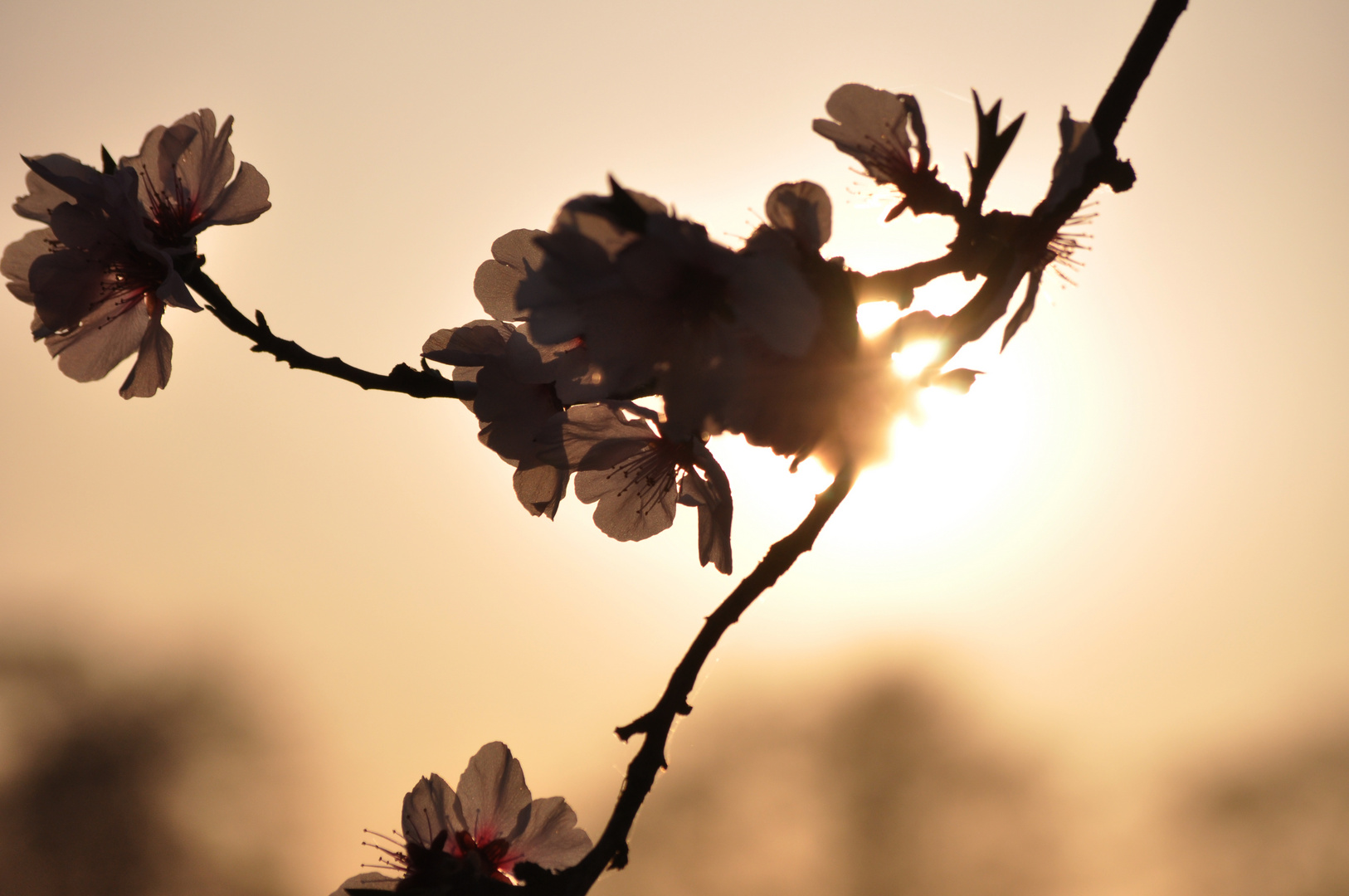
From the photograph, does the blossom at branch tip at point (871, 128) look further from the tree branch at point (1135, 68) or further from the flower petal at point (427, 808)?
the flower petal at point (427, 808)

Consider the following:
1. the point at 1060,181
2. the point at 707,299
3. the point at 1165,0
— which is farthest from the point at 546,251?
the point at 1165,0

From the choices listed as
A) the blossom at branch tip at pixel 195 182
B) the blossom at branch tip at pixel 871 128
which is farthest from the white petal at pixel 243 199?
the blossom at branch tip at pixel 871 128

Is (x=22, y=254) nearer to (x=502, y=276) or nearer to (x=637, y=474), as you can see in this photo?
(x=502, y=276)

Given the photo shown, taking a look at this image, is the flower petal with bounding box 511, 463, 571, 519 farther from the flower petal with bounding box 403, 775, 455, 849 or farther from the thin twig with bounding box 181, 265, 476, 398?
the flower petal with bounding box 403, 775, 455, 849

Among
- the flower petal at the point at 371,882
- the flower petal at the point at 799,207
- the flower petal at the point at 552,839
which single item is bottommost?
the flower petal at the point at 371,882

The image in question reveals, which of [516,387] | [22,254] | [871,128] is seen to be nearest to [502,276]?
Answer: [516,387]

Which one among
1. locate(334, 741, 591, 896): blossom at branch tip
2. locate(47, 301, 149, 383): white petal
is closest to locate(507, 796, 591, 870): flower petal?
locate(334, 741, 591, 896): blossom at branch tip
